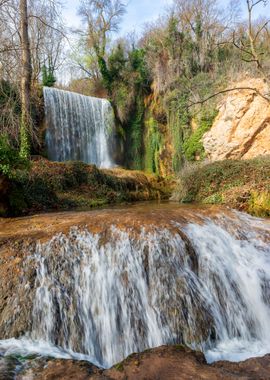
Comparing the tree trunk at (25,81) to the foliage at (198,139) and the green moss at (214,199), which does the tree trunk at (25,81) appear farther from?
the foliage at (198,139)

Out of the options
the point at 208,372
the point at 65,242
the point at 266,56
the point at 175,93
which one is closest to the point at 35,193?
the point at 65,242

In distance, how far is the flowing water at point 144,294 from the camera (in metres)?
3.78

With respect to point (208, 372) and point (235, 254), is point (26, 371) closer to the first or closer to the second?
point (208, 372)

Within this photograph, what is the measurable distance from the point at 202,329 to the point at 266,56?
Result: 15.7 m

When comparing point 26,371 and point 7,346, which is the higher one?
point 26,371

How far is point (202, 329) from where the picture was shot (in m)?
4.04

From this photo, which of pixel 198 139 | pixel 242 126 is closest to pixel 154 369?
pixel 242 126

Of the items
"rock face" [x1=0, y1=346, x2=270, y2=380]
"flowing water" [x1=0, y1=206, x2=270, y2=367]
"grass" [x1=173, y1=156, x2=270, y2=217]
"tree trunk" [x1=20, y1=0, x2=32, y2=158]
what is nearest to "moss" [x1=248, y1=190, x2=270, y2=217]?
"grass" [x1=173, y1=156, x2=270, y2=217]

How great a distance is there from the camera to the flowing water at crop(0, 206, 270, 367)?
12.4ft

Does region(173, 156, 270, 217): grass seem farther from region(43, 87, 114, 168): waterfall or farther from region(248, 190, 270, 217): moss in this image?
region(43, 87, 114, 168): waterfall

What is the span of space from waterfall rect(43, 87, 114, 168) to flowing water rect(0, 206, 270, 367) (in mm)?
11551

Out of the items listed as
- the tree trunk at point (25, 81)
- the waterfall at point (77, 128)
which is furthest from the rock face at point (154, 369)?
the waterfall at point (77, 128)

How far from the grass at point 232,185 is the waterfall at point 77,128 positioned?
287 inches

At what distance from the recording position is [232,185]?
389 inches
